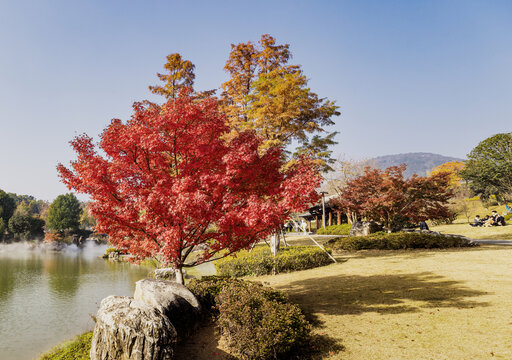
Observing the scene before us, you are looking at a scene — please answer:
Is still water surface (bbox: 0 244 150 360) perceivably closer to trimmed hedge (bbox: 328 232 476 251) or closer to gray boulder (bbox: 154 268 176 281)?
gray boulder (bbox: 154 268 176 281)

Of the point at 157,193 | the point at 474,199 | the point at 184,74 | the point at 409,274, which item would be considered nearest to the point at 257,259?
the point at 409,274

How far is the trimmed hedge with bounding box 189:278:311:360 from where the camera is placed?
5.12m

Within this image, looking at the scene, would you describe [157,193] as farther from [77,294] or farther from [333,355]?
[77,294]

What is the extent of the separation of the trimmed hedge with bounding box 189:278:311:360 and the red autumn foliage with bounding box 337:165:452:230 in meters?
13.9

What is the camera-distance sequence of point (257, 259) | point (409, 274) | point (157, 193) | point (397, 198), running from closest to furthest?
1. point (157, 193)
2. point (409, 274)
3. point (257, 259)
4. point (397, 198)

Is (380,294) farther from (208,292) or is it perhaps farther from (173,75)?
(173,75)

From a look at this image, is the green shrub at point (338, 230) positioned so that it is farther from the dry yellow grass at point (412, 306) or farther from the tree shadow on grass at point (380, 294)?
the tree shadow on grass at point (380, 294)

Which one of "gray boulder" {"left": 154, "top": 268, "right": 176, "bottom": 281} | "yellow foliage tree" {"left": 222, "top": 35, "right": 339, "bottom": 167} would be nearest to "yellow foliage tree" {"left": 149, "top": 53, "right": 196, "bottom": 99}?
"yellow foliage tree" {"left": 222, "top": 35, "right": 339, "bottom": 167}

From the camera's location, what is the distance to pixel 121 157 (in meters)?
6.67

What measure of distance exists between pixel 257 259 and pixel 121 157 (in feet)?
28.8

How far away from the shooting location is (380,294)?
8.67 m

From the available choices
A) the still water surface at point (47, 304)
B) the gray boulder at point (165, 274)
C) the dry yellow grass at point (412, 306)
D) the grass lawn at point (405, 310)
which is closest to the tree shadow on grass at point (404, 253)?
the dry yellow grass at point (412, 306)

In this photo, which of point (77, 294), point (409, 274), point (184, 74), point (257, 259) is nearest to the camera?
point (409, 274)

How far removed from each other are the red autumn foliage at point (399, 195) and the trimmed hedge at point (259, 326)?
1391 cm
